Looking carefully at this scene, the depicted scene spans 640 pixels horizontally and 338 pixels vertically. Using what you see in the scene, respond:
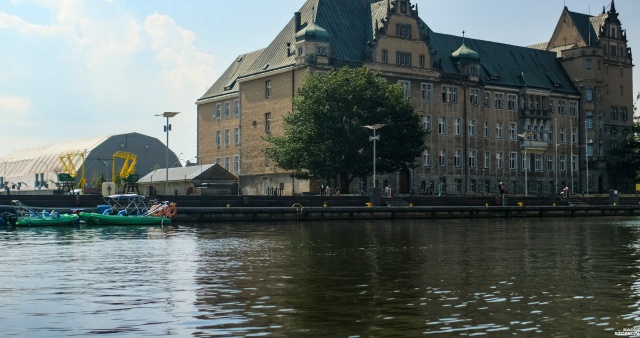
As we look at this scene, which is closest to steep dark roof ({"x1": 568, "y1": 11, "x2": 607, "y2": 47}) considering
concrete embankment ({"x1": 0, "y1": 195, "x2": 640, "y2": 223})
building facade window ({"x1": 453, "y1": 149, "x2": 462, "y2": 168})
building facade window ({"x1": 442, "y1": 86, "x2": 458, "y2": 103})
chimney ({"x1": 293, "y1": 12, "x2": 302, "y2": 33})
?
building facade window ({"x1": 442, "y1": 86, "x2": 458, "y2": 103})

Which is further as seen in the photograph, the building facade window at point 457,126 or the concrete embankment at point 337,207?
the building facade window at point 457,126

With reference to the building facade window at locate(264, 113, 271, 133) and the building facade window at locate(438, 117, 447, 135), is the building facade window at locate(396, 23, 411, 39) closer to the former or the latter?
the building facade window at locate(438, 117, 447, 135)

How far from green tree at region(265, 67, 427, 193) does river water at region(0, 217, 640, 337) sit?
1663 inches

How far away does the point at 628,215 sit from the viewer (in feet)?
391

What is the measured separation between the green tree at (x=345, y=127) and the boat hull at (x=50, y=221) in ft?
98.7

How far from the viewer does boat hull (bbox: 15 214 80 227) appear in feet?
253

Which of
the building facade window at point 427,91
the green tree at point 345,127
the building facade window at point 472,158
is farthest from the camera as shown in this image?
the building facade window at point 472,158

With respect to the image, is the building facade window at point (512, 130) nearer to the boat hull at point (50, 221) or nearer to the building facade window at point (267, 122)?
the building facade window at point (267, 122)

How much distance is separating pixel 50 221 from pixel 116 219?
18.0ft

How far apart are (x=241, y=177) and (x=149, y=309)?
325 ft

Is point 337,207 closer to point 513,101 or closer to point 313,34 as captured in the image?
point 313,34

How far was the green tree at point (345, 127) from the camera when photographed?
333 ft

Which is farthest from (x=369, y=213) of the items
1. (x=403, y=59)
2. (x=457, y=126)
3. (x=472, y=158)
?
(x=472, y=158)

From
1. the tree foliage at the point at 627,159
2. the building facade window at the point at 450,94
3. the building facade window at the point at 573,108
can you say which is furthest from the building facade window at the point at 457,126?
the tree foliage at the point at 627,159
